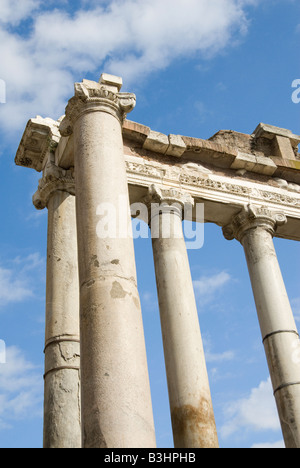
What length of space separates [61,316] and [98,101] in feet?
15.8

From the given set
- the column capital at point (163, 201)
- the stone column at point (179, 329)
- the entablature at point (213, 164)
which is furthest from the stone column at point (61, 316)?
the column capital at point (163, 201)

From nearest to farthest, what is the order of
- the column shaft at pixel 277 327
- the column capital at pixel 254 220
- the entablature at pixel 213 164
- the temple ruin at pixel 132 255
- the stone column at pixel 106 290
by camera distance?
the stone column at pixel 106 290
the temple ruin at pixel 132 255
the column shaft at pixel 277 327
the entablature at pixel 213 164
the column capital at pixel 254 220

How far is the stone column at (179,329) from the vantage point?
1264 centimetres

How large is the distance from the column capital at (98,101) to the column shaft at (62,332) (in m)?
2.75

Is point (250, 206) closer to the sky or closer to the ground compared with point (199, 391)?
closer to the sky

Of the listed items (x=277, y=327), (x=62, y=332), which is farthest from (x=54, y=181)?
(x=277, y=327)

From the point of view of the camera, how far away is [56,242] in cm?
1430

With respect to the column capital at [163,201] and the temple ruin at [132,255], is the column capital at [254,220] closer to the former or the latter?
the temple ruin at [132,255]

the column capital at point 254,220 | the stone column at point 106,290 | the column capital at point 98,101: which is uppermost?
the column capital at point 254,220
